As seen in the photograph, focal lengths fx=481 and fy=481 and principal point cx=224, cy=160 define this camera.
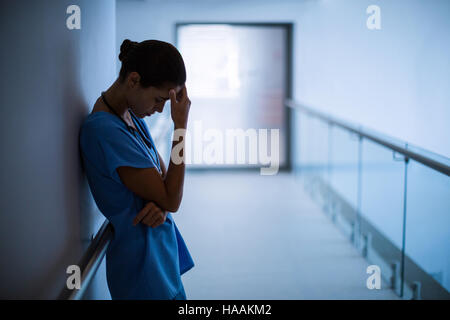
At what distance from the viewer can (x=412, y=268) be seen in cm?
272

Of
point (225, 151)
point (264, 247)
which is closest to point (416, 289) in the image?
point (264, 247)

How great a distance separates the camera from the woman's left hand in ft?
4.30

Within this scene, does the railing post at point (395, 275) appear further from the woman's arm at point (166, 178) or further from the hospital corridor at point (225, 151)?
the woman's arm at point (166, 178)

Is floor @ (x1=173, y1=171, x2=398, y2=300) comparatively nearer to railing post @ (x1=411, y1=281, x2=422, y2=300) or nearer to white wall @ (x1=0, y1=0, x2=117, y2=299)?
railing post @ (x1=411, y1=281, x2=422, y2=300)

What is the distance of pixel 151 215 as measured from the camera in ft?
4.30

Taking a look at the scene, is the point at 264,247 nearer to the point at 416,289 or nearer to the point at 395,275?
the point at 395,275

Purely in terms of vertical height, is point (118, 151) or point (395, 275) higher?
point (118, 151)

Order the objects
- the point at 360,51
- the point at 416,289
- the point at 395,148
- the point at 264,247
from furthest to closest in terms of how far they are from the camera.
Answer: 1. the point at 360,51
2. the point at 264,247
3. the point at 395,148
4. the point at 416,289

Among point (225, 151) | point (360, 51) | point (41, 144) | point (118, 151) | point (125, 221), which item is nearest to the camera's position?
point (41, 144)

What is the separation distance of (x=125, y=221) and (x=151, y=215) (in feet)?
0.34

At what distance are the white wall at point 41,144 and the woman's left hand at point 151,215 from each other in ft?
0.69

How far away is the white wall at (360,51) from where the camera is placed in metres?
4.04

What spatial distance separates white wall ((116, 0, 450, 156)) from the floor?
3.81 feet

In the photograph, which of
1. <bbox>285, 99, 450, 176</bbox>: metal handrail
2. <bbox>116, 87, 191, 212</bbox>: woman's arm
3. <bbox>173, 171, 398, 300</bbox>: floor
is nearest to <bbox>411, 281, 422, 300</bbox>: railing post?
<bbox>173, 171, 398, 300</bbox>: floor
